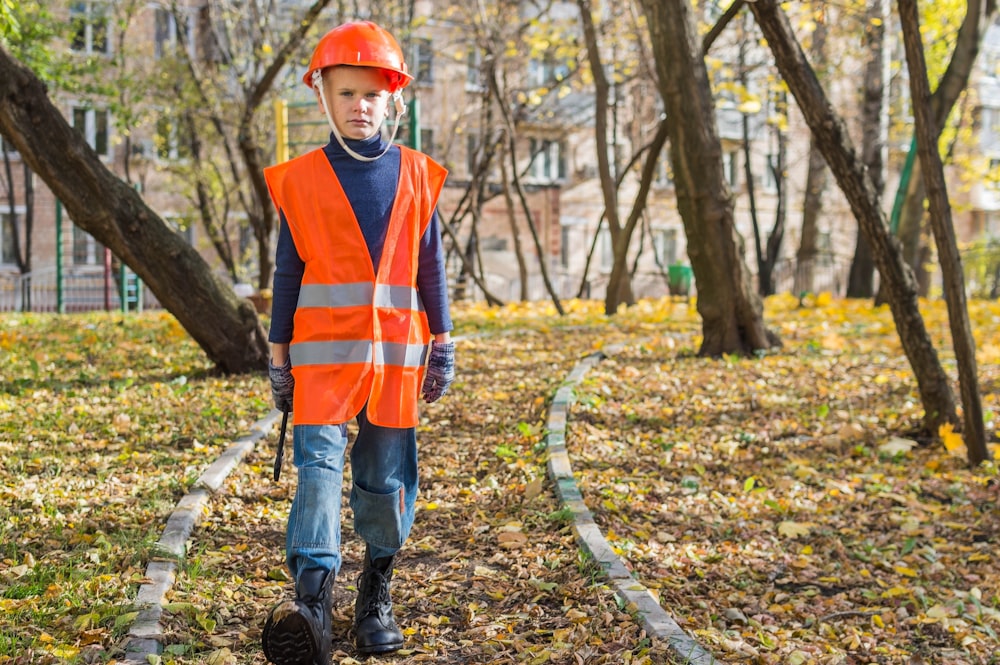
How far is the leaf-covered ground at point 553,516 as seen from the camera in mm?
3711

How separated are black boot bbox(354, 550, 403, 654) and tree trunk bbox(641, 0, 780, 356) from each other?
6.40m

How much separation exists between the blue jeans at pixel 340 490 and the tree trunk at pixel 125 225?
492cm

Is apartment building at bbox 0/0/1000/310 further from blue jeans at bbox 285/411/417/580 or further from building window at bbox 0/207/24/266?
blue jeans at bbox 285/411/417/580

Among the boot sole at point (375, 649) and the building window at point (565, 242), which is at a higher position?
the building window at point (565, 242)

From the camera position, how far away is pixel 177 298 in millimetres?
7871

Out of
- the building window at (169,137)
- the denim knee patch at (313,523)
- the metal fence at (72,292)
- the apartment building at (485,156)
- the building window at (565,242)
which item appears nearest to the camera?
the denim knee patch at (313,523)

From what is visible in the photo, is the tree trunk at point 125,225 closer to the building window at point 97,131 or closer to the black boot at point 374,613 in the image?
the black boot at point 374,613

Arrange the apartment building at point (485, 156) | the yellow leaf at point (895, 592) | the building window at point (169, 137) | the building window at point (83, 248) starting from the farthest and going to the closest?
the building window at point (83, 248) → the building window at point (169, 137) → the apartment building at point (485, 156) → the yellow leaf at point (895, 592)

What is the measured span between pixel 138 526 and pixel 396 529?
65.4 inches

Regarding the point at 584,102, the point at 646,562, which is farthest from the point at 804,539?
the point at 584,102

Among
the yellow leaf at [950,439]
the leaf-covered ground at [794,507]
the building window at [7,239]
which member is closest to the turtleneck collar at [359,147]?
the leaf-covered ground at [794,507]

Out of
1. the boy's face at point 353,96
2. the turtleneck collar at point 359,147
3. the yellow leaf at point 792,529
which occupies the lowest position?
the yellow leaf at point 792,529

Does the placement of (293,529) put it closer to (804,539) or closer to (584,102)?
(804,539)

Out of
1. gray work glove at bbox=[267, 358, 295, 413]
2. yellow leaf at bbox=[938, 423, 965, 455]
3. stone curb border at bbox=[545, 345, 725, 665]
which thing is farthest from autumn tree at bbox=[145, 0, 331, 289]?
gray work glove at bbox=[267, 358, 295, 413]
